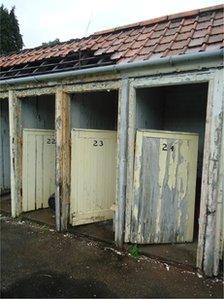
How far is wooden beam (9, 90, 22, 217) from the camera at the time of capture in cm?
755

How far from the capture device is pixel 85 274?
16.0 feet

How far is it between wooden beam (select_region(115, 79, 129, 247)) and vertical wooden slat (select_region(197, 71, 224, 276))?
1440 mm

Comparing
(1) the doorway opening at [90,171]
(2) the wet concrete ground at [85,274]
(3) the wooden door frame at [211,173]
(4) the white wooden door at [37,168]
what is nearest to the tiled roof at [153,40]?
(3) the wooden door frame at [211,173]

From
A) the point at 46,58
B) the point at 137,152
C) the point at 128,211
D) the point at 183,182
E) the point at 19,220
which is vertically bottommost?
the point at 19,220

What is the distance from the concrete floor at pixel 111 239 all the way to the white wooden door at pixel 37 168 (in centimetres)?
29

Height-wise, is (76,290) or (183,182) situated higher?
(183,182)

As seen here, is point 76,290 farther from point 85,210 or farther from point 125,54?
point 125,54

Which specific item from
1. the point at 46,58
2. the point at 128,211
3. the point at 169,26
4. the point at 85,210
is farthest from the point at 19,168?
the point at 169,26

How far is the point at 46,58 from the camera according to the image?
7.39 metres

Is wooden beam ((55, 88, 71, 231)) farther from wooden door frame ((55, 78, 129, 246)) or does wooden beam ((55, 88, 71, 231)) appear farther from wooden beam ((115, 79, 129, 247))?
wooden beam ((115, 79, 129, 247))

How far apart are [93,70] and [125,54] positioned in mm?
630

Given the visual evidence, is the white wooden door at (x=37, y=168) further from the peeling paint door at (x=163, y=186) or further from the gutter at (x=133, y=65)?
the peeling paint door at (x=163, y=186)

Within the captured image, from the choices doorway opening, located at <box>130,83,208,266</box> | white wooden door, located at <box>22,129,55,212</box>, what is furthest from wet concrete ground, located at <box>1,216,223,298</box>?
white wooden door, located at <box>22,129,55,212</box>

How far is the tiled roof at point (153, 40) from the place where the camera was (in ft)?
16.7
